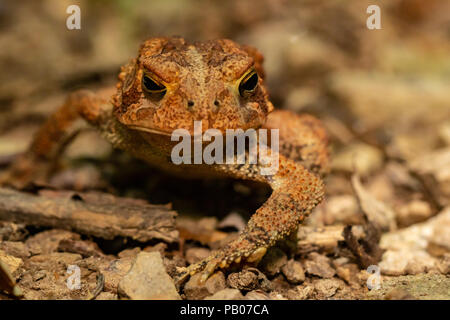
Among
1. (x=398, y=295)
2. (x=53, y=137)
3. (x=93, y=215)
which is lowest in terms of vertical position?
(x=398, y=295)

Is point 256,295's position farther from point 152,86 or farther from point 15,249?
point 15,249

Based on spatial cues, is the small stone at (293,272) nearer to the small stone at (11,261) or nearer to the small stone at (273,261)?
the small stone at (273,261)

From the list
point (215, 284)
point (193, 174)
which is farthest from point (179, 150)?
point (215, 284)

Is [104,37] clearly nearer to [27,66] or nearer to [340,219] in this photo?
[27,66]

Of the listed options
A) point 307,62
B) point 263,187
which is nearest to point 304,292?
point 263,187

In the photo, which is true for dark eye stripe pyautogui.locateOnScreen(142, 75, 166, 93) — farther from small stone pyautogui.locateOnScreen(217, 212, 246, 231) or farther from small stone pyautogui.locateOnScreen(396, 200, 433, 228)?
small stone pyautogui.locateOnScreen(396, 200, 433, 228)

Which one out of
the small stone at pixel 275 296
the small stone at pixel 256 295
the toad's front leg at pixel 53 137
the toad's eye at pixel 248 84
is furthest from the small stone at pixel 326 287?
the toad's front leg at pixel 53 137

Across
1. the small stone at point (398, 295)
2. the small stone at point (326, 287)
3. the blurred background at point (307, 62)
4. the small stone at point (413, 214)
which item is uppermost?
the blurred background at point (307, 62)
